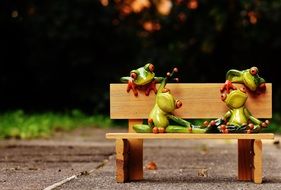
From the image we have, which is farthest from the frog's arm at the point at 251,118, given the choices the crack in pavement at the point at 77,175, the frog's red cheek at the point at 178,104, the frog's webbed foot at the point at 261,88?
the crack in pavement at the point at 77,175

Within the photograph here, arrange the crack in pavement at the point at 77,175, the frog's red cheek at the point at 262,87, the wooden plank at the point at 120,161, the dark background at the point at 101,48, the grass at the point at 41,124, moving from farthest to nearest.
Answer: the dark background at the point at 101,48 < the grass at the point at 41,124 < the frog's red cheek at the point at 262,87 < the wooden plank at the point at 120,161 < the crack in pavement at the point at 77,175

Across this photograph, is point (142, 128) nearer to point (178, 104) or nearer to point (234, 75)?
point (178, 104)

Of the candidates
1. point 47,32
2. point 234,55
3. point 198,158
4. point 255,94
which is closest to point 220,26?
point 234,55

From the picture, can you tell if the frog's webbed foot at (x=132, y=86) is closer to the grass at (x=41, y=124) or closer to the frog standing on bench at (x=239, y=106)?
the frog standing on bench at (x=239, y=106)

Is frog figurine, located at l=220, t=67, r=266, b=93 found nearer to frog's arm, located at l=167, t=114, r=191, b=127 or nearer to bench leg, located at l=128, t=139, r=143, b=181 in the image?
frog's arm, located at l=167, t=114, r=191, b=127

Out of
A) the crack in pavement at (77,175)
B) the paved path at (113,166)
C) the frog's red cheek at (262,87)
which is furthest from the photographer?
the frog's red cheek at (262,87)

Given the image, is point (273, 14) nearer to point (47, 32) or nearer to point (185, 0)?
point (185, 0)

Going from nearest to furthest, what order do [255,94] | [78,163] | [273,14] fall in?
1. [255,94]
2. [78,163]
3. [273,14]
